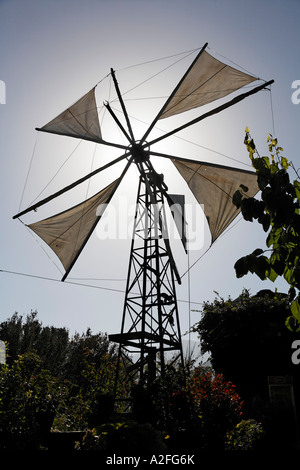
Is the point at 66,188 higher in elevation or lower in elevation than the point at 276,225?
higher

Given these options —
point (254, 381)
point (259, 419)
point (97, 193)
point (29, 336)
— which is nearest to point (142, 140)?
point (97, 193)

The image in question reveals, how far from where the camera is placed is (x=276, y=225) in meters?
2.03

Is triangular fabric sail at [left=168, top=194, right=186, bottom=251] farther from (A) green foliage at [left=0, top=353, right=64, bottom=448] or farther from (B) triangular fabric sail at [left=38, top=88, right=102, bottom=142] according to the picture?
(A) green foliage at [left=0, top=353, right=64, bottom=448]

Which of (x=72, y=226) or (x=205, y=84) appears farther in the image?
(x=72, y=226)

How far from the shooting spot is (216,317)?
11.0 m

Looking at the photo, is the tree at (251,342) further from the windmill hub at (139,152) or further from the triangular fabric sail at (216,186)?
the windmill hub at (139,152)

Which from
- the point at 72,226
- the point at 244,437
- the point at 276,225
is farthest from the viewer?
the point at 72,226

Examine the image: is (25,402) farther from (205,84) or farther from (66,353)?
(66,353)

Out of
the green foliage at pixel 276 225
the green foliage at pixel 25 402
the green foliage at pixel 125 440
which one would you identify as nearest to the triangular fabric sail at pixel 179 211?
the green foliage at pixel 25 402

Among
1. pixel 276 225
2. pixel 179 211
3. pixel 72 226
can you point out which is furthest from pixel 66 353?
pixel 276 225

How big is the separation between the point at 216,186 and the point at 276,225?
379 inches

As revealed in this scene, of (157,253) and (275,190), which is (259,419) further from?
(275,190)

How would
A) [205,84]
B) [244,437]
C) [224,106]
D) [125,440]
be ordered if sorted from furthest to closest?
[205,84]
[224,106]
[244,437]
[125,440]

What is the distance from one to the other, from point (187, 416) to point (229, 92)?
9149 millimetres
